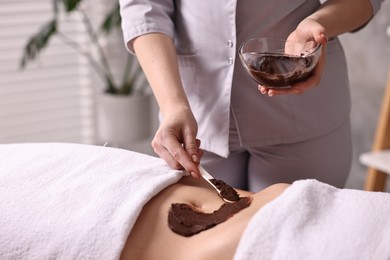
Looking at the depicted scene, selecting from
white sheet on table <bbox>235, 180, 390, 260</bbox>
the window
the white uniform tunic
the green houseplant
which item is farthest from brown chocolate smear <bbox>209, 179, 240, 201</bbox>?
the window

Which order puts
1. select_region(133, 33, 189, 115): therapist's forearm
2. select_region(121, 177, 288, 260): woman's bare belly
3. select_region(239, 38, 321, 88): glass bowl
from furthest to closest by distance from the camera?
1. select_region(133, 33, 189, 115): therapist's forearm
2. select_region(239, 38, 321, 88): glass bowl
3. select_region(121, 177, 288, 260): woman's bare belly

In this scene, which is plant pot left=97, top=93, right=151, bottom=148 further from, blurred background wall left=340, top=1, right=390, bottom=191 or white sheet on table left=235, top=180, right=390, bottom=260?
white sheet on table left=235, top=180, right=390, bottom=260

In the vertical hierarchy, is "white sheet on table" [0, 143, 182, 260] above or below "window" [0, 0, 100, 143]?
above

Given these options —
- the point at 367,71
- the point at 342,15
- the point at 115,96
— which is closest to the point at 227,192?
the point at 342,15

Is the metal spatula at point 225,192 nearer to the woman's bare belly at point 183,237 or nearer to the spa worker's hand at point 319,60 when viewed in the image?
the woman's bare belly at point 183,237

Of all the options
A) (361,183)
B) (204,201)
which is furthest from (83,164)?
(361,183)

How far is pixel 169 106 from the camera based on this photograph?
4.85 ft

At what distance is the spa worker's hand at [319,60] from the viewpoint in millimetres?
1407

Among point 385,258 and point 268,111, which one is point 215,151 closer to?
point 268,111

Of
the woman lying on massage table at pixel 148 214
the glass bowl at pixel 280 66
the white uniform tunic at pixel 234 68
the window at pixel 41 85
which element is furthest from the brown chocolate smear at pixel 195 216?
the window at pixel 41 85

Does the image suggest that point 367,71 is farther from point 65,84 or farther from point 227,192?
point 227,192

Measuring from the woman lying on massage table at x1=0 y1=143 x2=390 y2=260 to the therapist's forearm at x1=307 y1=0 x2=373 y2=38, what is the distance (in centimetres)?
49

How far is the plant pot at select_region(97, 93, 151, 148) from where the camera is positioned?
11.2ft

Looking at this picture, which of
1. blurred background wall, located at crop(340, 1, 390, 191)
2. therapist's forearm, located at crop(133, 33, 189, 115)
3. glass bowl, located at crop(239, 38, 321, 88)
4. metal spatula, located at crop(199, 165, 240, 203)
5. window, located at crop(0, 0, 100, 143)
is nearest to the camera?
metal spatula, located at crop(199, 165, 240, 203)
